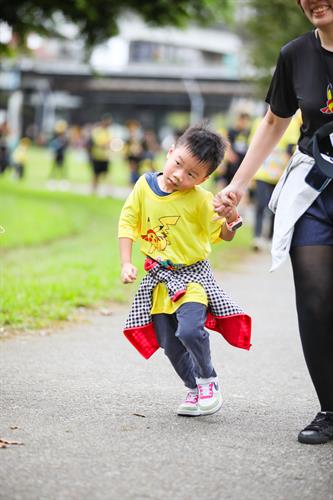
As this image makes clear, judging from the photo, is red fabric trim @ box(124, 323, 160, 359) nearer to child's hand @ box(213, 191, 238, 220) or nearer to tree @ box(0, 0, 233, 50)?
child's hand @ box(213, 191, 238, 220)

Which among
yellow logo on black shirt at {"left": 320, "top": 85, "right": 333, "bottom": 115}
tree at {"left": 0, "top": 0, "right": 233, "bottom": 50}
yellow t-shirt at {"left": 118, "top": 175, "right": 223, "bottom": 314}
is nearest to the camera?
yellow logo on black shirt at {"left": 320, "top": 85, "right": 333, "bottom": 115}

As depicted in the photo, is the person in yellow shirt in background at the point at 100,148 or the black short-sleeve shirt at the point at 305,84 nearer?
the black short-sleeve shirt at the point at 305,84

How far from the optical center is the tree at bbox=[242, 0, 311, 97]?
2661 centimetres

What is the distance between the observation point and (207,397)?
17.1 feet

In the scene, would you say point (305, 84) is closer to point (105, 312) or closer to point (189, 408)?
point (189, 408)

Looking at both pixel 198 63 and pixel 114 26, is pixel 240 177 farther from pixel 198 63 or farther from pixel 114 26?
pixel 198 63

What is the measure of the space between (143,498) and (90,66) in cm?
2307

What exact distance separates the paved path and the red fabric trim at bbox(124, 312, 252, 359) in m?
0.34

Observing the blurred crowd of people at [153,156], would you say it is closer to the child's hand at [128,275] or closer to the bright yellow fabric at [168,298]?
the bright yellow fabric at [168,298]

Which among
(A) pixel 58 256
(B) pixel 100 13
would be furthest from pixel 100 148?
(A) pixel 58 256

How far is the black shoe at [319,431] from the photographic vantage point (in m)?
4.70

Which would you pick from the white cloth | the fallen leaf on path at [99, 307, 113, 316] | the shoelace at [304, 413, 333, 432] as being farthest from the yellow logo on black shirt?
the fallen leaf on path at [99, 307, 113, 316]

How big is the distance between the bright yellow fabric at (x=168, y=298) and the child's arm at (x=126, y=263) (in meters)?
0.26

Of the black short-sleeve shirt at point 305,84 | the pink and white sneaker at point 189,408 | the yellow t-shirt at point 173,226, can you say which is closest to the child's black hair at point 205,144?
the yellow t-shirt at point 173,226
